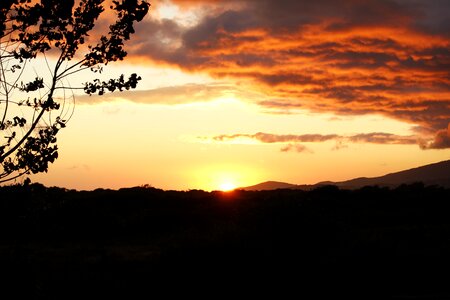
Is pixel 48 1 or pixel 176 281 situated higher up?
pixel 48 1

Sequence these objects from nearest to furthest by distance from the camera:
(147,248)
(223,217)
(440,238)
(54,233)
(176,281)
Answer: (176,281) → (440,238) → (147,248) → (54,233) → (223,217)

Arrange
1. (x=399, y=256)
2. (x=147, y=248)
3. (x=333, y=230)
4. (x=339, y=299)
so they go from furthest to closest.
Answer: (x=147, y=248) → (x=333, y=230) → (x=399, y=256) → (x=339, y=299)

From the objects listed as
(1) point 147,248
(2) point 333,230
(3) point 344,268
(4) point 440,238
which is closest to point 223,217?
(1) point 147,248

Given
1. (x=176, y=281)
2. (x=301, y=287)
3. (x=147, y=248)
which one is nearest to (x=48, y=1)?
(x=176, y=281)

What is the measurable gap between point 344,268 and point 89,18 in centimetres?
1065

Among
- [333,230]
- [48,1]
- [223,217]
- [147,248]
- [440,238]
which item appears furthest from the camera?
[223,217]

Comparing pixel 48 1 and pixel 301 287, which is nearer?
pixel 48 1

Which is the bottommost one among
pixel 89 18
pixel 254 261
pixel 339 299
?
pixel 339 299

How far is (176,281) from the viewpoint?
16.7m

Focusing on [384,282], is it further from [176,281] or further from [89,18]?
[89,18]

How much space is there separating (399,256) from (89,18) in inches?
514

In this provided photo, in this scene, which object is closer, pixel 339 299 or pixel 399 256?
pixel 339 299

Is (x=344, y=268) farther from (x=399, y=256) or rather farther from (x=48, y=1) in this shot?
(x=48, y=1)

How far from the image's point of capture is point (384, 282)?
55.7 feet
